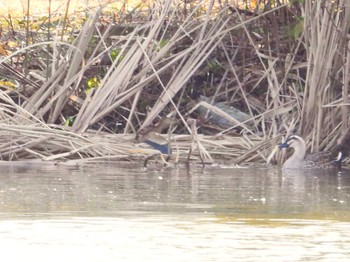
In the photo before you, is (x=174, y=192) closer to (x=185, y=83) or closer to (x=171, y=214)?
(x=171, y=214)

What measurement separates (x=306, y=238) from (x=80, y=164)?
4580 millimetres

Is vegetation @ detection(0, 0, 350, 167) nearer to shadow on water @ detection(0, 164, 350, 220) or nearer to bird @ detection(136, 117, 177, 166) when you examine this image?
bird @ detection(136, 117, 177, 166)

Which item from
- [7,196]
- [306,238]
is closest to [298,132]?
[7,196]

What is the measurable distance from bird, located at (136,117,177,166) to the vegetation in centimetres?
9

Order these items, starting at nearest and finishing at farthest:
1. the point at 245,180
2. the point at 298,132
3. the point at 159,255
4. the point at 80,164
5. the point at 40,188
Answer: the point at 159,255 → the point at 40,188 → the point at 245,180 → the point at 80,164 → the point at 298,132

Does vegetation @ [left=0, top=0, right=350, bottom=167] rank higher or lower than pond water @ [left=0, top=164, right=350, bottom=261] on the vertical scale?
higher

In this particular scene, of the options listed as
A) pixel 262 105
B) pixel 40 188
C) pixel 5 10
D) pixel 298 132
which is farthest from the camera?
pixel 5 10

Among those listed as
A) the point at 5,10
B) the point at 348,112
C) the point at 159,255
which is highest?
the point at 5,10

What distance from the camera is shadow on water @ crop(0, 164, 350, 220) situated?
25.3 ft

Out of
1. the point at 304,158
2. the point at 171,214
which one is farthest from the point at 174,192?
the point at 304,158

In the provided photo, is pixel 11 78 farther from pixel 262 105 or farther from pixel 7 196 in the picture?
pixel 7 196

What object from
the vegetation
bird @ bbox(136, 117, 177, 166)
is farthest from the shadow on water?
bird @ bbox(136, 117, 177, 166)

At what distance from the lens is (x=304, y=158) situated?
11.4 metres

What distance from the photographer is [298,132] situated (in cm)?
1166
